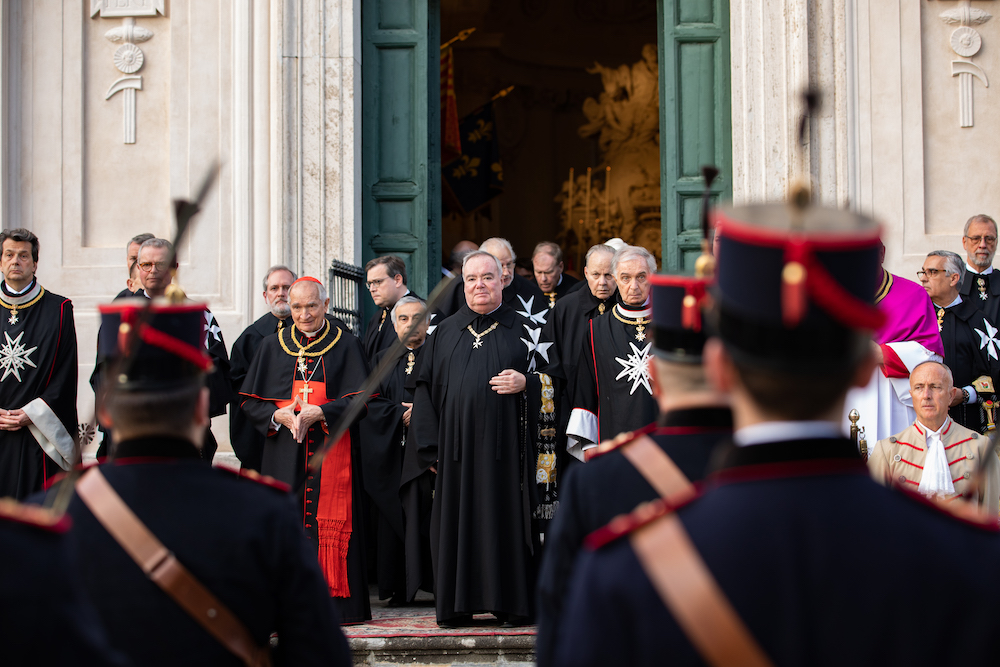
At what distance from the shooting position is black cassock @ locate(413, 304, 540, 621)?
20.0 ft

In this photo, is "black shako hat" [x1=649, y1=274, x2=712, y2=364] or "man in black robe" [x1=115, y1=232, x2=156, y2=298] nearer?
"black shako hat" [x1=649, y1=274, x2=712, y2=364]

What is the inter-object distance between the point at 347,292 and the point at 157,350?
20.0 ft

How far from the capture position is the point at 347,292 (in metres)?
8.59

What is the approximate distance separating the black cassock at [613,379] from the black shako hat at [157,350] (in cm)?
361

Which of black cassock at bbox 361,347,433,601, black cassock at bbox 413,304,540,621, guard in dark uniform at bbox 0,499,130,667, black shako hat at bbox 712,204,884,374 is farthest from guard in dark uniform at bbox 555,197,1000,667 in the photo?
black cassock at bbox 361,347,433,601

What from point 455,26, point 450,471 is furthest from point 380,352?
point 455,26

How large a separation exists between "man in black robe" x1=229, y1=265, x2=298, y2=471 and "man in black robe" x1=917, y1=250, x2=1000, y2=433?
4063 millimetres

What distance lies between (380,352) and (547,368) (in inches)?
62.2

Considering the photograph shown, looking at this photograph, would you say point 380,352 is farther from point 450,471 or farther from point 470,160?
point 470,160

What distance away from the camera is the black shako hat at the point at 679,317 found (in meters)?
2.66

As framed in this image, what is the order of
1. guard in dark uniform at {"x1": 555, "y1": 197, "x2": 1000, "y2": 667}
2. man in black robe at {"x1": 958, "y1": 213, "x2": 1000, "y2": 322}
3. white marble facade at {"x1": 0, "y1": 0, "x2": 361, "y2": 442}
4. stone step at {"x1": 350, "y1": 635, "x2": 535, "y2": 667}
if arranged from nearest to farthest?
1. guard in dark uniform at {"x1": 555, "y1": 197, "x2": 1000, "y2": 667}
2. stone step at {"x1": 350, "y1": 635, "x2": 535, "y2": 667}
3. man in black robe at {"x1": 958, "y1": 213, "x2": 1000, "y2": 322}
4. white marble facade at {"x1": 0, "y1": 0, "x2": 361, "y2": 442}

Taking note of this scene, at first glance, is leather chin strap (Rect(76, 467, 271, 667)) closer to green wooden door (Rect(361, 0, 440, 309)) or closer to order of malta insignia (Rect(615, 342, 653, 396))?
order of malta insignia (Rect(615, 342, 653, 396))

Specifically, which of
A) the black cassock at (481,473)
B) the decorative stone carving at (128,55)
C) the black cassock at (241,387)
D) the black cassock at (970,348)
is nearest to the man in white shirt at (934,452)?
the black cassock at (970,348)

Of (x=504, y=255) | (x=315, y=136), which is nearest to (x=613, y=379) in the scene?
(x=504, y=255)
